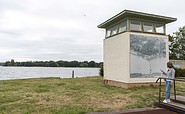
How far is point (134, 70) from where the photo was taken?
35.6 feet

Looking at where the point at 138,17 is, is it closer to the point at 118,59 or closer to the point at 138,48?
the point at 138,48

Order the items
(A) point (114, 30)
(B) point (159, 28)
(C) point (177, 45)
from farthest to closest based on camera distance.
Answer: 1. (C) point (177, 45)
2. (A) point (114, 30)
3. (B) point (159, 28)

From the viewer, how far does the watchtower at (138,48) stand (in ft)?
35.6

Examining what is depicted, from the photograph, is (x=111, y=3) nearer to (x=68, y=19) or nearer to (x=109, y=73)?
(x=109, y=73)

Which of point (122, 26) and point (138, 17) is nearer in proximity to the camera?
point (138, 17)

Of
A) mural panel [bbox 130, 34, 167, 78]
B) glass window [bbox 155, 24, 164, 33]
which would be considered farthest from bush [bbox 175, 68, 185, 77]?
glass window [bbox 155, 24, 164, 33]

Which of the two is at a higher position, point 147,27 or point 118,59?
point 147,27

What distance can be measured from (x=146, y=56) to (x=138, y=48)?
2.34 ft

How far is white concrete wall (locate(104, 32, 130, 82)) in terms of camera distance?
10.9m

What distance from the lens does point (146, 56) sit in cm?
1127

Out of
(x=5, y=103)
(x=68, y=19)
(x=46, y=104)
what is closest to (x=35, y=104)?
(x=46, y=104)

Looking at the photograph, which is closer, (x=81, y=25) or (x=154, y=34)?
(x=154, y=34)

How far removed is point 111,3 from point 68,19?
5757mm

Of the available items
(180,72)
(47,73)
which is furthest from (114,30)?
(47,73)
